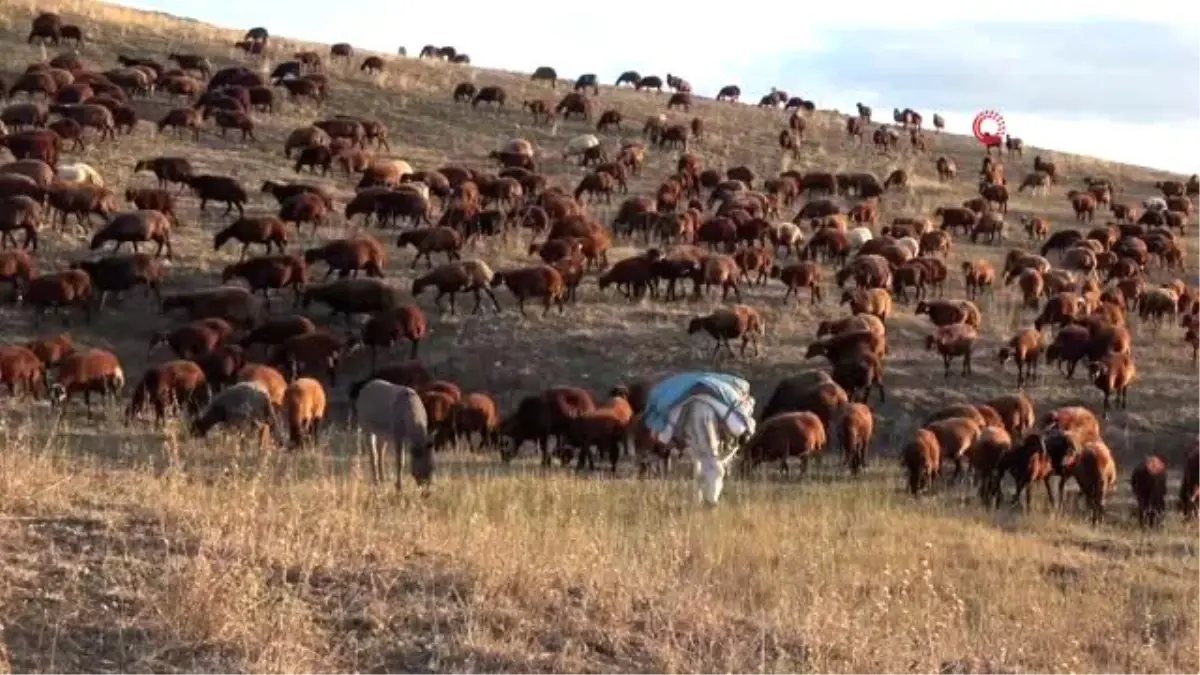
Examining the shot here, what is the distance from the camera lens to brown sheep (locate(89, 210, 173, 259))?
25.2 meters

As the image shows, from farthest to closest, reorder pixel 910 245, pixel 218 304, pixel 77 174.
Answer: pixel 910 245, pixel 77 174, pixel 218 304

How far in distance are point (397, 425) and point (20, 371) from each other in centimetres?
777

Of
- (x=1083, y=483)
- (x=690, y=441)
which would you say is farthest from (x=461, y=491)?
(x=1083, y=483)

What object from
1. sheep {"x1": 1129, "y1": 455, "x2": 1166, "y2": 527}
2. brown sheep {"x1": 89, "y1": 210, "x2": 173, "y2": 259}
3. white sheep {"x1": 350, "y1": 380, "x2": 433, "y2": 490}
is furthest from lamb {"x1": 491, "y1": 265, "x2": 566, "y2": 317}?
white sheep {"x1": 350, "y1": 380, "x2": 433, "y2": 490}

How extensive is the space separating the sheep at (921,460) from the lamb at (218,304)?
10.7 meters

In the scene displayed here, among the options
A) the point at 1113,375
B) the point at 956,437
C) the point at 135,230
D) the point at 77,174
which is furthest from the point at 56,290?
the point at 1113,375

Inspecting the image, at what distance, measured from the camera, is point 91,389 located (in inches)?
778

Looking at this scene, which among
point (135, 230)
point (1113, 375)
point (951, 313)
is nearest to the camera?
point (1113, 375)

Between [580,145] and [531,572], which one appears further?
[580,145]

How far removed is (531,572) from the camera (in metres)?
8.36

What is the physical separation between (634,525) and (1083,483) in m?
6.94

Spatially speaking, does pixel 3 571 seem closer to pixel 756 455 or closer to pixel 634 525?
pixel 634 525

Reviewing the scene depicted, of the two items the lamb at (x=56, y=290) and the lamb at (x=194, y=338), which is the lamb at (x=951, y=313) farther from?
the lamb at (x=56, y=290)

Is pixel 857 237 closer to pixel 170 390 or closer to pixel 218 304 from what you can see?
pixel 218 304
